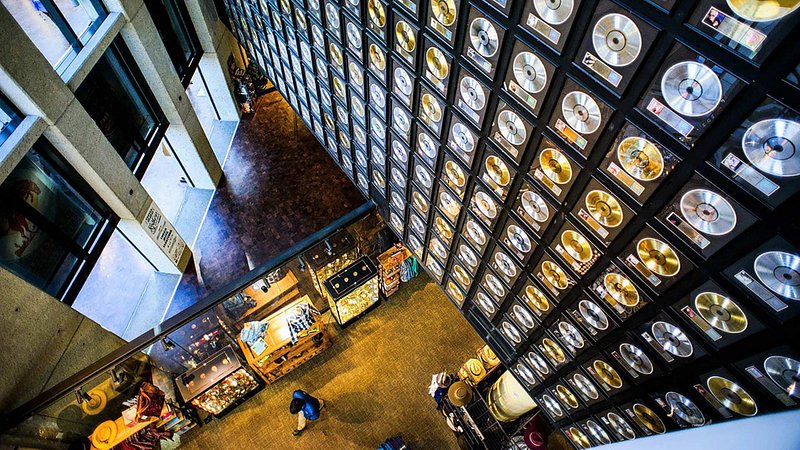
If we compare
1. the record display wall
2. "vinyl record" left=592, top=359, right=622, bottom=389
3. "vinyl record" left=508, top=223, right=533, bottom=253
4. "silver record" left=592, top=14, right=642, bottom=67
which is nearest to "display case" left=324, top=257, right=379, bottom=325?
the record display wall

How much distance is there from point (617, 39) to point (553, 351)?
3.08 meters

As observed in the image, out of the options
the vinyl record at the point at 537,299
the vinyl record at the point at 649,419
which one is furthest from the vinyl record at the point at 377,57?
the vinyl record at the point at 649,419

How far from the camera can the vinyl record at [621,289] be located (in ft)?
10.2

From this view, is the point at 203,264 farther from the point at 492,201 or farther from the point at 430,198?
the point at 492,201

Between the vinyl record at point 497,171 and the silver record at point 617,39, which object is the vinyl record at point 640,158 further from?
the vinyl record at point 497,171

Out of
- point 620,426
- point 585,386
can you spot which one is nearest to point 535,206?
point 585,386

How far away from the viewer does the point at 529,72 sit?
282 centimetres

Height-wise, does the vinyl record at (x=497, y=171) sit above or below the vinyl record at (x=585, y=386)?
above

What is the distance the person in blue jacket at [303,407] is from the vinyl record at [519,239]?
4.10 m

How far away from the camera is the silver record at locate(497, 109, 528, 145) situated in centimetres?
314

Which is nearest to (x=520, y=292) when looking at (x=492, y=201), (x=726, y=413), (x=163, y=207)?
(x=492, y=201)

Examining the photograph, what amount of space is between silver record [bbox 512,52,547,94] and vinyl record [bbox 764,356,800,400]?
6.69 feet

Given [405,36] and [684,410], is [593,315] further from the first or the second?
[405,36]

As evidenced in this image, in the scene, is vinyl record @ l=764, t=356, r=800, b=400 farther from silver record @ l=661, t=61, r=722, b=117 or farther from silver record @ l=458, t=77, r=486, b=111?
silver record @ l=458, t=77, r=486, b=111
